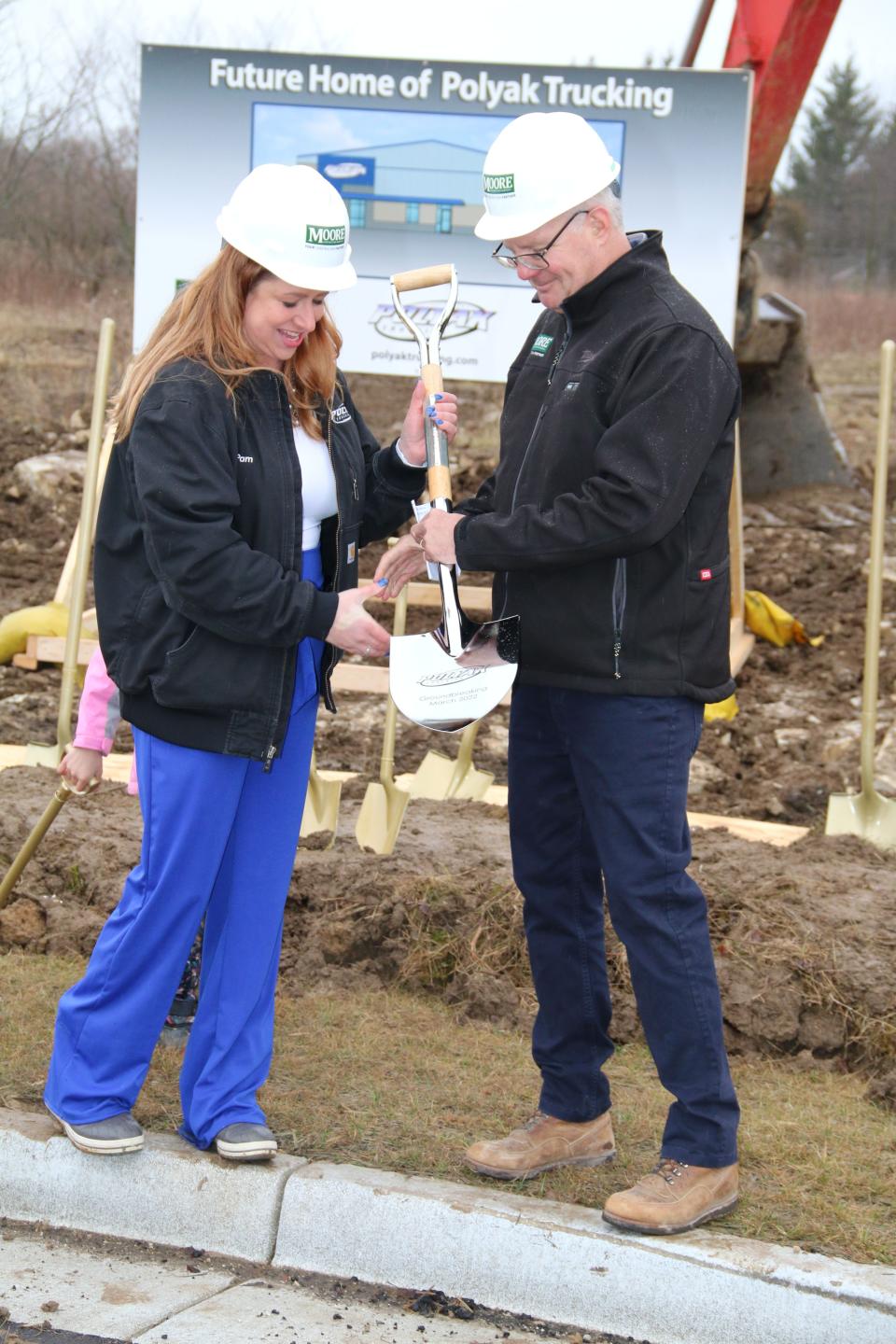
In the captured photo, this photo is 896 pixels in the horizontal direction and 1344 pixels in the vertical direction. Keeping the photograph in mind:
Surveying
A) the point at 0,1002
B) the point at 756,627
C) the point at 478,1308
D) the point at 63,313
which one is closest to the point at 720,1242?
the point at 478,1308

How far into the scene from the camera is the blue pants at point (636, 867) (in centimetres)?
313

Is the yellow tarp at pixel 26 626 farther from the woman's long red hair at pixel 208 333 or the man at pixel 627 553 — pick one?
the man at pixel 627 553

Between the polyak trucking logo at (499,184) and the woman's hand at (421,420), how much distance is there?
1.40 ft

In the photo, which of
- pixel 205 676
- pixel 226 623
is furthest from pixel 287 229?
pixel 205 676

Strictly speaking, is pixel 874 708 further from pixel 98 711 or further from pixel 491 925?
pixel 98 711

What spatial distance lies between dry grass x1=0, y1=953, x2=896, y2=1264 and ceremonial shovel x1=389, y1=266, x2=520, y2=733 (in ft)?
3.35

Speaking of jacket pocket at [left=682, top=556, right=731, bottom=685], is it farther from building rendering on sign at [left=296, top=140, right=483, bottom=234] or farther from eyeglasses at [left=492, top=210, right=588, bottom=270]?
building rendering on sign at [left=296, top=140, right=483, bottom=234]

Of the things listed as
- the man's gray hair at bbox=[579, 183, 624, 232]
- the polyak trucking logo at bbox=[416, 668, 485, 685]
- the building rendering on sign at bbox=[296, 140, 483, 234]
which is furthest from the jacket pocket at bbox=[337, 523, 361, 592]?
the building rendering on sign at bbox=[296, 140, 483, 234]

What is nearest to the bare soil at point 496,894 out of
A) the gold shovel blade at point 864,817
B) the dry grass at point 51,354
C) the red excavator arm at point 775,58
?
the gold shovel blade at point 864,817

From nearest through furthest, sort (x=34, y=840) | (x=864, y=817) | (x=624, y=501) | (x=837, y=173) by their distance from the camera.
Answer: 1. (x=624, y=501)
2. (x=34, y=840)
3. (x=864, y=817)
4. (x=837, y=173)

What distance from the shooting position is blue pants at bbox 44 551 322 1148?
330 cm

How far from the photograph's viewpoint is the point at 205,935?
350 centimetres

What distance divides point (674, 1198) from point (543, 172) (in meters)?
2.07

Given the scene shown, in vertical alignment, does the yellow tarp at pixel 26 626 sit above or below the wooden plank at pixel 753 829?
above
